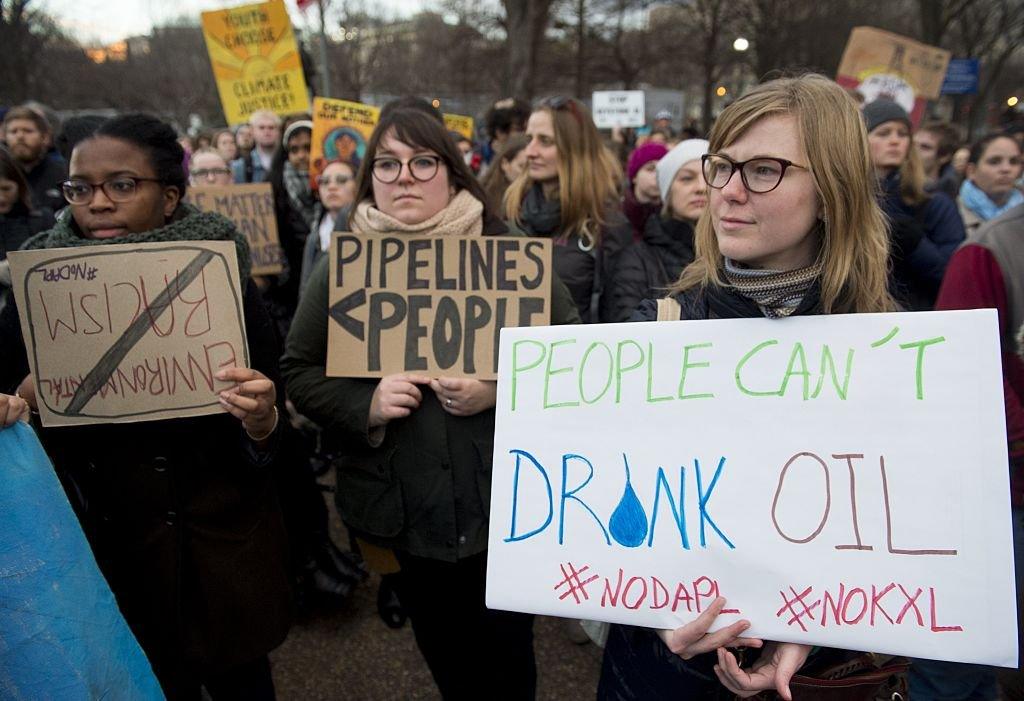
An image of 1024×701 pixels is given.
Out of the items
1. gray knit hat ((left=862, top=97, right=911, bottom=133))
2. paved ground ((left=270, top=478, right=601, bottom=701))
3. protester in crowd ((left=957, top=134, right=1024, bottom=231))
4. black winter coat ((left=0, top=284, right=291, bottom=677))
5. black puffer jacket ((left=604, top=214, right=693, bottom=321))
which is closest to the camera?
black winter coat ((left=0, top=284, right=291, bottom=677))

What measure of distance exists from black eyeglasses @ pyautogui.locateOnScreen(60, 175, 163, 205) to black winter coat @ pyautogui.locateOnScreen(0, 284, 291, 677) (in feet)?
1.09

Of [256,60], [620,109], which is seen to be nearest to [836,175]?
[256,60]

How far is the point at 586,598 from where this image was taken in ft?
4.16

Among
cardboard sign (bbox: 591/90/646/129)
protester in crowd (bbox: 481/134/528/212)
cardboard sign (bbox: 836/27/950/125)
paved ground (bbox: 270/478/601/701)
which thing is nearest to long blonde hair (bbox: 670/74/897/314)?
paved ground (bbox: 270/478/601/701)

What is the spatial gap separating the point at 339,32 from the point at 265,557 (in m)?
27.9

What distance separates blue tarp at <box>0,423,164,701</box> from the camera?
129 cm

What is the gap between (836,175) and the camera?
133cm

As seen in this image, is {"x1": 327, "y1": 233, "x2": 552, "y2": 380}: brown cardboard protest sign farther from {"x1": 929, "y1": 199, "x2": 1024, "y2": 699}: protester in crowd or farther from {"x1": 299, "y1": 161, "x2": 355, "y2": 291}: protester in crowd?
{"x1": 299, "y1": 161, "x2": 355, "y2": 291}: protester in crowd

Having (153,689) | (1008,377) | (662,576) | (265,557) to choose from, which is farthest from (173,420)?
(1008,377)

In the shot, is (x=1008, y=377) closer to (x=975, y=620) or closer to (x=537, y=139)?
(x=975, y=620)

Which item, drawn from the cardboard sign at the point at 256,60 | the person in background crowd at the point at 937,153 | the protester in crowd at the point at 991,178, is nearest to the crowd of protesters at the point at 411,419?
the protester in crowd at the point at 991,178

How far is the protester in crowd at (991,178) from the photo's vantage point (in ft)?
15.3

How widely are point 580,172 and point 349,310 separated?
1.44m

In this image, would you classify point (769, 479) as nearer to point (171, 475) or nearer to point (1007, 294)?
point (1007, 294)
